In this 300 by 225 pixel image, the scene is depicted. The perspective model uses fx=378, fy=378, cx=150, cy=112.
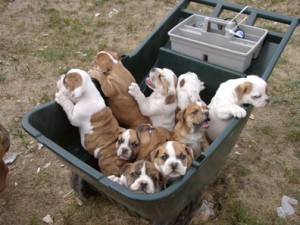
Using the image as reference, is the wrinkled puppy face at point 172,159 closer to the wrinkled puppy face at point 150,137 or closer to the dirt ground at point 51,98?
the wrinkled puppy face at point 150,137

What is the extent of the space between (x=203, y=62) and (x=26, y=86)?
81.4 inches

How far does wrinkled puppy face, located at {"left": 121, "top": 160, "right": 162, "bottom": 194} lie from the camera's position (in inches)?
73.2

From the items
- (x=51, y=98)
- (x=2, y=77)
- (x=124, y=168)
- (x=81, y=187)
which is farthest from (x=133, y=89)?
(x=2, y=77)

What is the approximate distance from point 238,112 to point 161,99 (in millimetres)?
580

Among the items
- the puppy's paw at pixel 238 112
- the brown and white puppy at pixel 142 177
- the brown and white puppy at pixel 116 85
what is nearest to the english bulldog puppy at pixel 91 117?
the brown and white puppy at pixel 116 85

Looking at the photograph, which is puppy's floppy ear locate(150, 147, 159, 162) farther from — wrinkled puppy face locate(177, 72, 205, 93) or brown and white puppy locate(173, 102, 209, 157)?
wrinkled puppy face locate(177, 72, 205, 93)

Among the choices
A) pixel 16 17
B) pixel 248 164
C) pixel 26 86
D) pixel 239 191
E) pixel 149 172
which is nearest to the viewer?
pixel 149 172

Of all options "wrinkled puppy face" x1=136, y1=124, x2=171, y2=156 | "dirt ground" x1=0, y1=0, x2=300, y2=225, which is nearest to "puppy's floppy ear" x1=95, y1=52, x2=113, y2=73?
"wrinkled puppy face" x1=136, y1=124, x2=171, y2=156

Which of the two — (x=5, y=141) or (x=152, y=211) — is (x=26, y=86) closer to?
(x=5, y=141)

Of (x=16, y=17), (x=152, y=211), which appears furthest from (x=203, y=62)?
(x=16, y=17)

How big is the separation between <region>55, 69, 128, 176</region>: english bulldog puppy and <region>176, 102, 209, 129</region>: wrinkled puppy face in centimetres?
43

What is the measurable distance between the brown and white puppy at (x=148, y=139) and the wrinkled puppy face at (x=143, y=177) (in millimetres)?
168

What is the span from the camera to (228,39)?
2.50 meters

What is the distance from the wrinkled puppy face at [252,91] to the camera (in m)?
2.20
